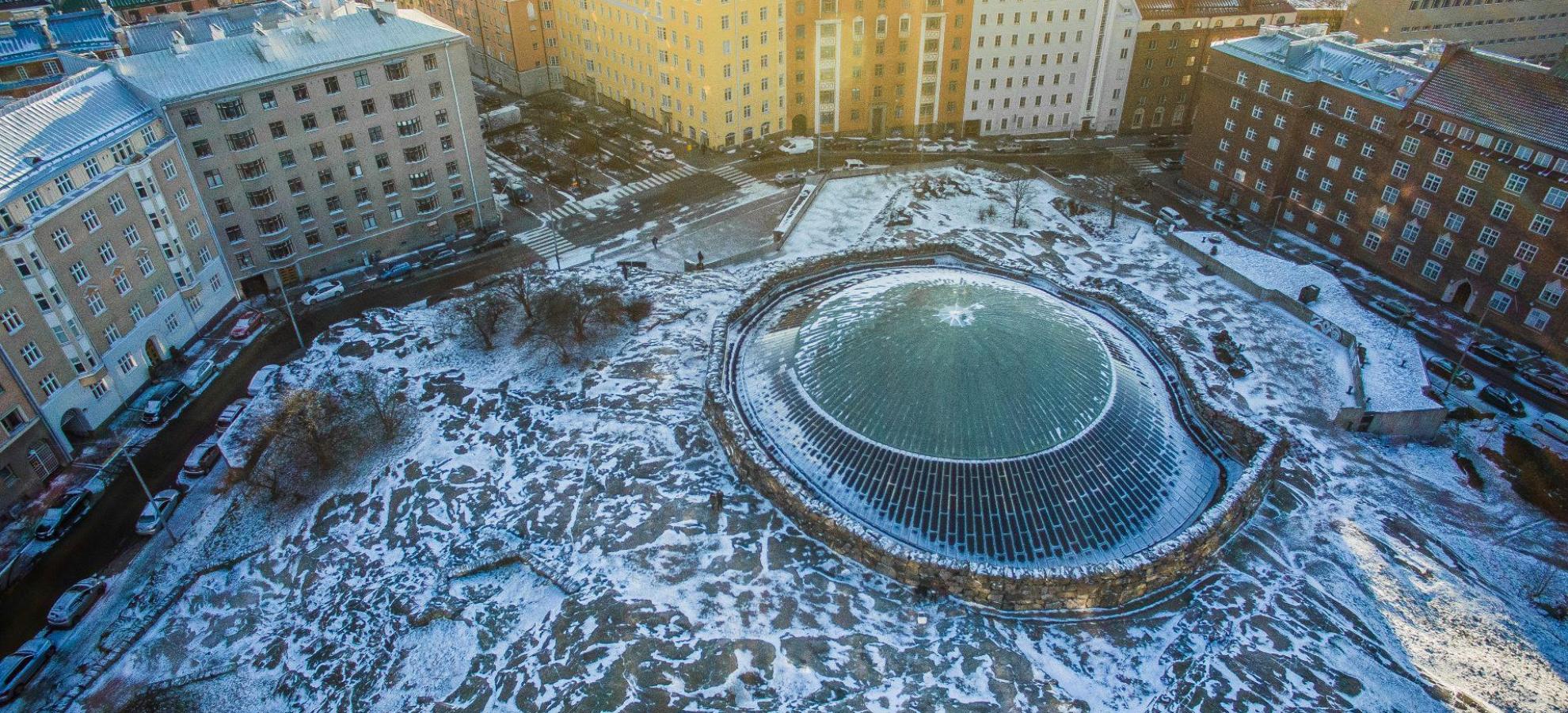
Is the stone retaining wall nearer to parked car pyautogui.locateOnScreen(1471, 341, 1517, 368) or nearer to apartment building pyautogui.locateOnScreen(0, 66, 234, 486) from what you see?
parked car pyautogui.locateOnScreen(1471, 341, 1517, 368)

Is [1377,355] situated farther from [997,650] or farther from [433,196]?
[433,196]

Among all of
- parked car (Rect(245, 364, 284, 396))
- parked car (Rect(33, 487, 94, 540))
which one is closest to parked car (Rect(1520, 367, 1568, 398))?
parked car (Rect(245, 364, 284, 396))

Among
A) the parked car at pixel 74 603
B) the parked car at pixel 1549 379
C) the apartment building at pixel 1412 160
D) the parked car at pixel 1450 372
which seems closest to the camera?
the parked car at pixel 74 603

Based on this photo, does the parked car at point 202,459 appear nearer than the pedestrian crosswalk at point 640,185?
Yes

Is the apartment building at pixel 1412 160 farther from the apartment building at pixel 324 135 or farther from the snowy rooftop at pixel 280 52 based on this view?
the snowy rooftop at pixel 280 52

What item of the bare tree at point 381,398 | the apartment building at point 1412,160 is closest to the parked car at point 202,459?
the bare tree at point 381,398

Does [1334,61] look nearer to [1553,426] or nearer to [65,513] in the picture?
[1553,426]

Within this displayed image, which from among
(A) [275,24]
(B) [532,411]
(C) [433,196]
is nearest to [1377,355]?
(B) [532,411]
